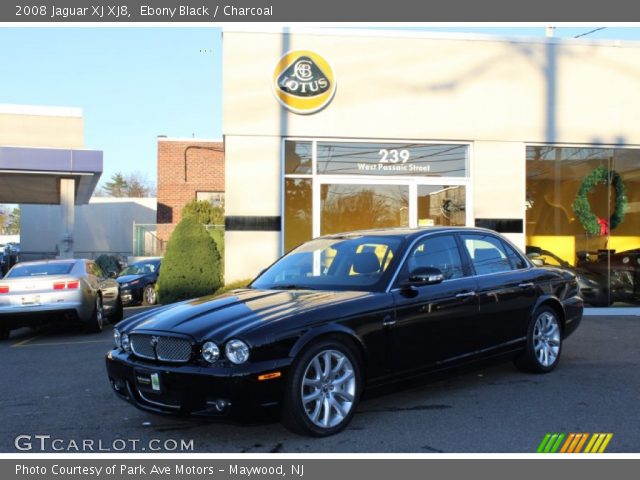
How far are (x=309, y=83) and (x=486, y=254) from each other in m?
6.50

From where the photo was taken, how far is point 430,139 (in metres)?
12.1

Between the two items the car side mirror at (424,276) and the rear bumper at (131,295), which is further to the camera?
the rear bumper at (131,295)

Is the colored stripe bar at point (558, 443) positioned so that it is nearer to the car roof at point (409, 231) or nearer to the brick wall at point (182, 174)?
the car roof at point (409, 231)

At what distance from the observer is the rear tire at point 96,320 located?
1092 centimetres

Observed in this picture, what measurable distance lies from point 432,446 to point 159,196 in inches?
1080

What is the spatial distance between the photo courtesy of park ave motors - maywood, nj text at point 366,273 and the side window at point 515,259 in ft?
0.11

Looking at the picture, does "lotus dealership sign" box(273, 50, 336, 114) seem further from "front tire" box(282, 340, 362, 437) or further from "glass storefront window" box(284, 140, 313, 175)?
"front tire" box(282, 340, 362, 437)

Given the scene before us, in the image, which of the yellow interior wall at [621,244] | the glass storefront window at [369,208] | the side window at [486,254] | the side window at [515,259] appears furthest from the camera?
the yellow interior wall at [621,244]

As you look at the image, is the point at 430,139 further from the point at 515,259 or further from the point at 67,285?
the point at 67,285

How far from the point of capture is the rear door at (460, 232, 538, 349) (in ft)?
19.6

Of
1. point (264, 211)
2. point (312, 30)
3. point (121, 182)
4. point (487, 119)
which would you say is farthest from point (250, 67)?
point (121, 182)

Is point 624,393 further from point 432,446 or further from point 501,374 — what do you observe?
point 432,446

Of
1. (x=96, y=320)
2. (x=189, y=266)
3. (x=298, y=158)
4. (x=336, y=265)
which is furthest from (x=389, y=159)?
(x=336, y=265)

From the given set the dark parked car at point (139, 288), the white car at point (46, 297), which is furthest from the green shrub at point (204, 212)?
the white car at point (46, 297)
